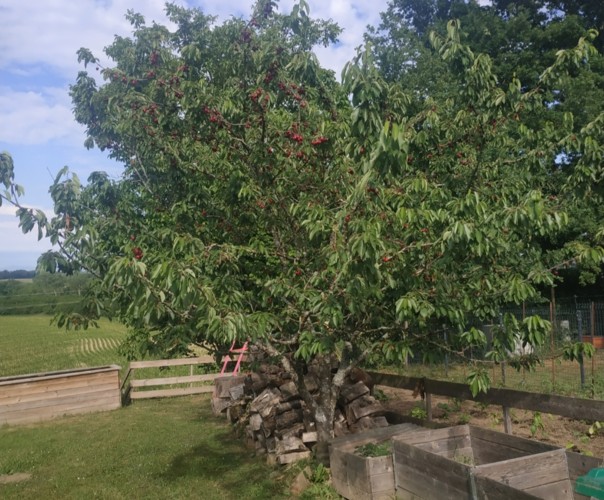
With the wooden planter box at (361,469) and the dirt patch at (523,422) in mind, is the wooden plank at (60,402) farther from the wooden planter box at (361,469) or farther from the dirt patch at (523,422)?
the wooden planter box at (361,469)

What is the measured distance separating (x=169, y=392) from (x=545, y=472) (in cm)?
1110

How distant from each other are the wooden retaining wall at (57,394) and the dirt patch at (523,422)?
616cm

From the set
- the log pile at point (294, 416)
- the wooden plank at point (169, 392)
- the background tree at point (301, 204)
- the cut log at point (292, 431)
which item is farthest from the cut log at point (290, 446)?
the wooden plank at point (169, 392)

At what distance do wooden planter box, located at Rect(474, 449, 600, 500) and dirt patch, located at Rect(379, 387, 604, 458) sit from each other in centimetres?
175

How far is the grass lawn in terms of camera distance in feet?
23.5

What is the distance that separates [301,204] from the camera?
6082 mm

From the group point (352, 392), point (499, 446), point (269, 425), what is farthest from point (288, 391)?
point (499, 446)

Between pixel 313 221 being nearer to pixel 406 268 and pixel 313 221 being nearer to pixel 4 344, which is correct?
pixel 406 268

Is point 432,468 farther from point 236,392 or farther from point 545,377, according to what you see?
point 545,377

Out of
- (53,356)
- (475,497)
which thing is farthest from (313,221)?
(53,356)

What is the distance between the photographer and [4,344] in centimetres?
3828

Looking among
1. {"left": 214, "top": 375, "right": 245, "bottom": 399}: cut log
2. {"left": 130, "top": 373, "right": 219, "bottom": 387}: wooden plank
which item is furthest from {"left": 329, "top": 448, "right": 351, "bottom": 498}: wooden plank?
{"left": 130, "top": 373, "right": 219, "bottom": 387}: wooden plank

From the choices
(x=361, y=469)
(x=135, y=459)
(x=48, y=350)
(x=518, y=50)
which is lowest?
(x=48, y=350)

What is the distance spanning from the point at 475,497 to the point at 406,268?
194 centimetres
